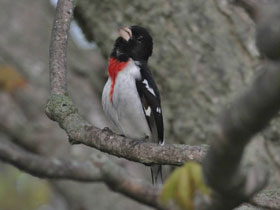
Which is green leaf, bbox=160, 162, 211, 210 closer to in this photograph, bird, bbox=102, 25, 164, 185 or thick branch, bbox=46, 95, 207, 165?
thick branch, bbox=46, 95, 207, 165

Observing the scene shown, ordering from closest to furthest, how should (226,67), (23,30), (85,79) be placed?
1. (226,67)
2. (85,79)
3. (23,30)

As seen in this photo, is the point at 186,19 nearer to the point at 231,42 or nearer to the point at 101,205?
the point at 231,42

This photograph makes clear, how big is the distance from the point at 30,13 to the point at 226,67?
381cm

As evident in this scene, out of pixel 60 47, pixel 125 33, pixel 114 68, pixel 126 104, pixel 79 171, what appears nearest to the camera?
pixel 79 171

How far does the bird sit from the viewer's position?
15.5 feet

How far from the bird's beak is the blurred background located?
1.79ft

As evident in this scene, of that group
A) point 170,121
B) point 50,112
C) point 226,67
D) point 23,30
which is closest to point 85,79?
point 23,30

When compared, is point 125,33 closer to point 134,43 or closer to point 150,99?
point 134,43

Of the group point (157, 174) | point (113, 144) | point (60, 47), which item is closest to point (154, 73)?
point (157, 174)

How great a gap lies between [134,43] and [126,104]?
71 cm

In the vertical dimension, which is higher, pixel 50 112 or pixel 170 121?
pixel 50 112

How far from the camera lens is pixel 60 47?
389 cm

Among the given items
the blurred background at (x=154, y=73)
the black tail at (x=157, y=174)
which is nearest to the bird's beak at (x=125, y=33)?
the blurred background at (x=154, y=73)

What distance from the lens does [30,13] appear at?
328 inches
